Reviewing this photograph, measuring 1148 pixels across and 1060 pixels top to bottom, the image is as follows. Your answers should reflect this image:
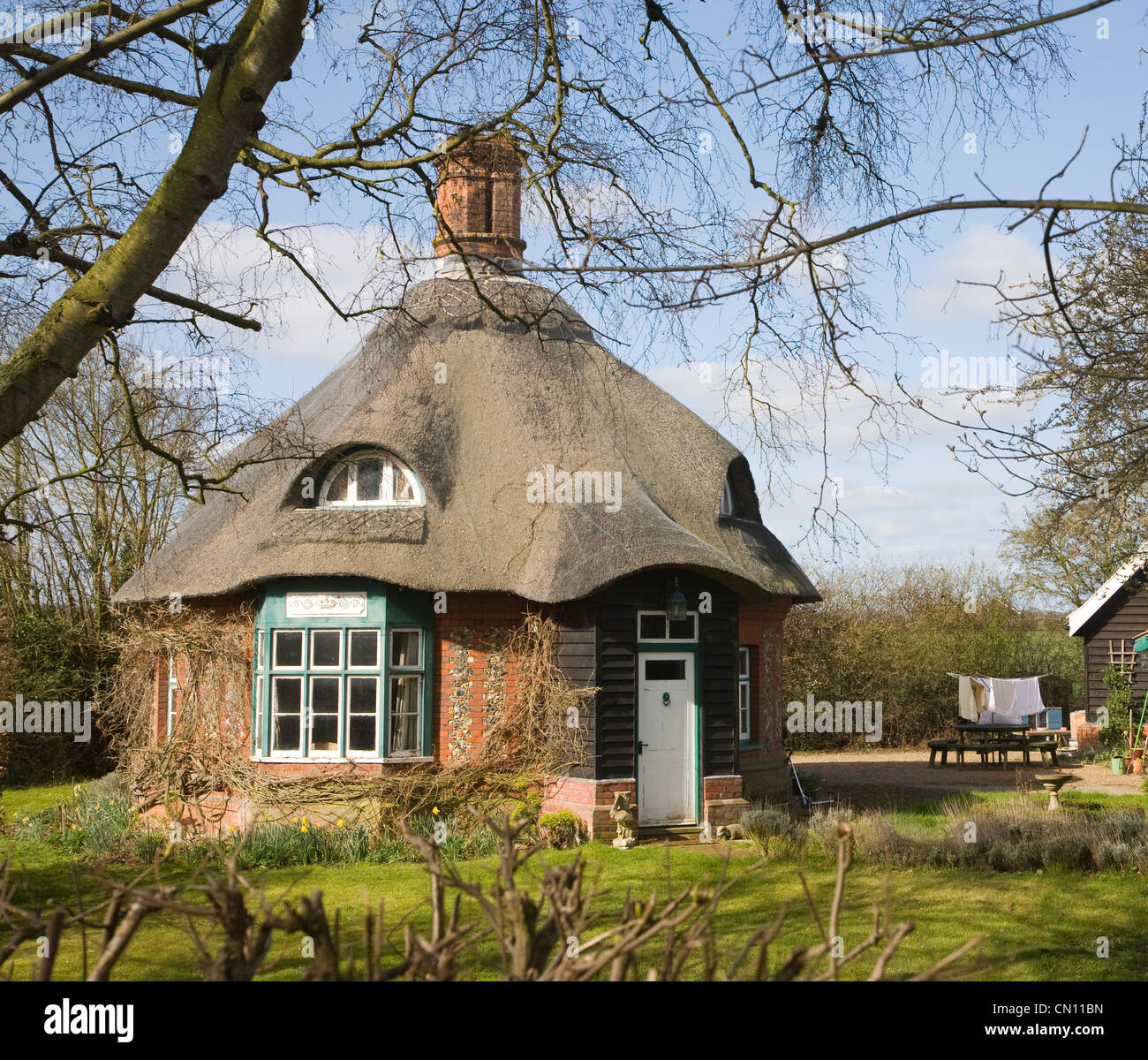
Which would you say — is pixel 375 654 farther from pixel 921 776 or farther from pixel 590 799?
pixel 921 776

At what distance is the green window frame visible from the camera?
1541 cm

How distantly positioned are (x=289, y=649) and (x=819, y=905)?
8074 mm

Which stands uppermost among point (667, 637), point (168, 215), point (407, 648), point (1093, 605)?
point (168, 215)

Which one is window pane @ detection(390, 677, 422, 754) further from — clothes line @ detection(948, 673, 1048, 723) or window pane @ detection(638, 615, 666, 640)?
clothes line @ detection(948, 673, 1048, 723)

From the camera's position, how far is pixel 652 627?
15859 mm

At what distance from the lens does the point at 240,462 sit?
9.34 metres

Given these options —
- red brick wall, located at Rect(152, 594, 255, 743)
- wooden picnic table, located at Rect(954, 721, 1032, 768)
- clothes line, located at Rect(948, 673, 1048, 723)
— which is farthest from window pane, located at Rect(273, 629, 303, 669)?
clothes line, located at Rect(948, 673, 1048, 723)

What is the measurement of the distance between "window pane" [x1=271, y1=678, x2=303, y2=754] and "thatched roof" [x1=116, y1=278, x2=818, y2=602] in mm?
1558

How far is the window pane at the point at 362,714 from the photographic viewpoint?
50.6 ft

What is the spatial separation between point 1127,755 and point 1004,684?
3.08 metres

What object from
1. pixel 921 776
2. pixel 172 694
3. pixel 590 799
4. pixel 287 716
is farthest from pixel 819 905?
pixel 921 776

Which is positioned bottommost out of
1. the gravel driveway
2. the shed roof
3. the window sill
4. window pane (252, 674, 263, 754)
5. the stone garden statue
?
the gravel driveway

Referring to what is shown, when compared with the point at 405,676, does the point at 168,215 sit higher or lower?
higher

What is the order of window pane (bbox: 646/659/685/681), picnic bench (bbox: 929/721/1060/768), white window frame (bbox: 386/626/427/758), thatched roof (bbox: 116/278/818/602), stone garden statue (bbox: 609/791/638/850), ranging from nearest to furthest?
stone garden statue (bbox: 609/791/638/850)
thatched roof (bbox: 116/278/818/602)
white window frame (bbox: 386/626/427/758)
window pane (bbox: 646/659/685/681)
picnic bench (bbox: 929/721/1060/768)
